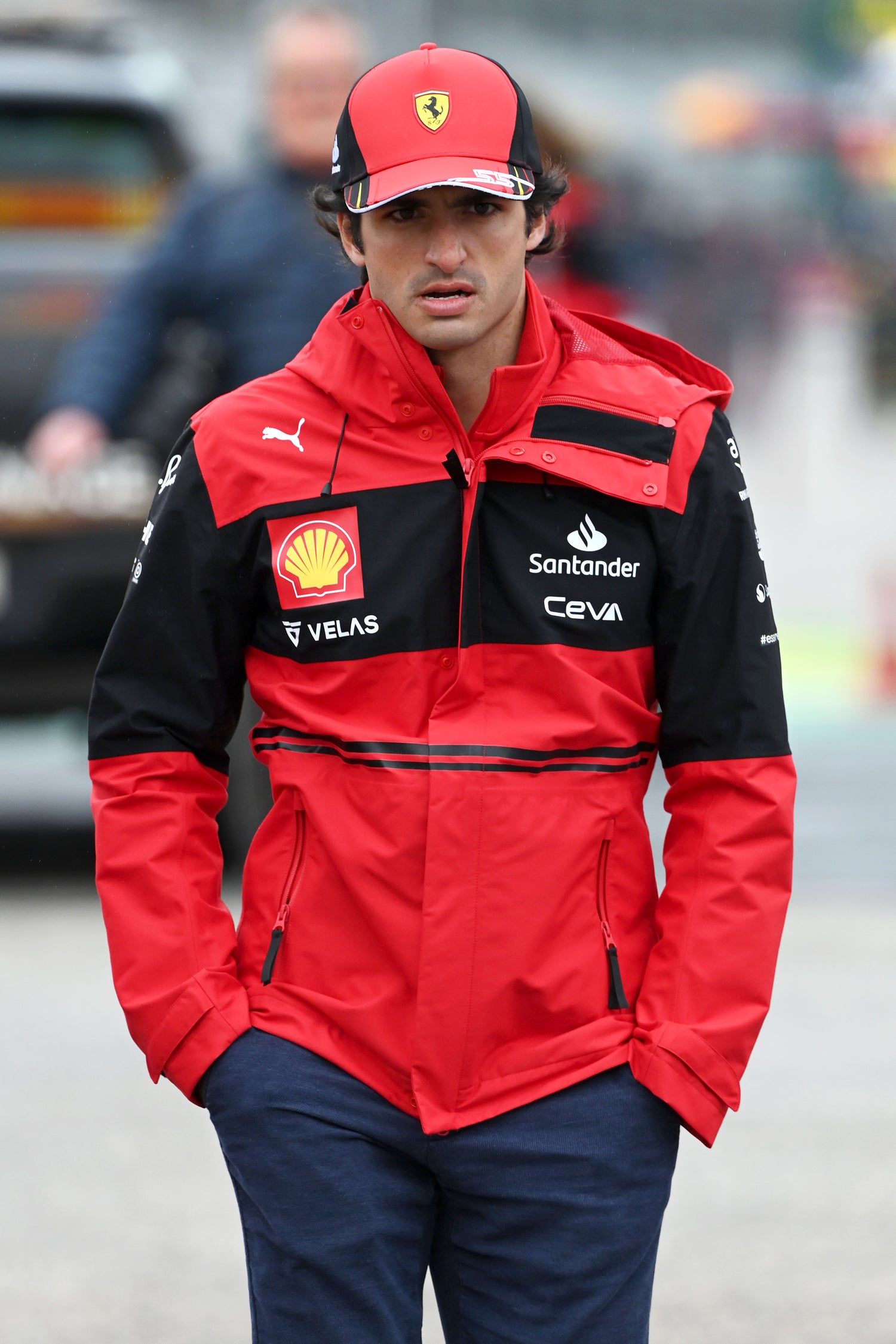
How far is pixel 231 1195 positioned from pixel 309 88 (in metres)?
3.00

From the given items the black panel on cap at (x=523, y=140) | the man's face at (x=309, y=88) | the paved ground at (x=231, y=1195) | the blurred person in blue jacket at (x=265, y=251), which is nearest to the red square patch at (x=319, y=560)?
the black panel on cap at (x=523, y=140)

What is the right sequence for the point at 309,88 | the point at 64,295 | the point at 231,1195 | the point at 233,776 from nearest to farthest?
the point at 231,1195 → the point at 309,88 → the point at 64,295 → the point at 233,776

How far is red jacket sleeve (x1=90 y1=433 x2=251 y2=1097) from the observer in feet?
9.01

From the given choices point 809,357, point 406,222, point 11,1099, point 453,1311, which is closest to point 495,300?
point 406,222

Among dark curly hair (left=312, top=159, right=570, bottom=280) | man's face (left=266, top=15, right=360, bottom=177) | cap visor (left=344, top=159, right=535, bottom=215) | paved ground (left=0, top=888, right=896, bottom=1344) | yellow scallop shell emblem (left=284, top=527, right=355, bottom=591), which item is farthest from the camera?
man's face (left=266, top=15, right=360, bottom=177)

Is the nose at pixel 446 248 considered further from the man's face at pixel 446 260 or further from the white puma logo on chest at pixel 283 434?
the white puma logo on chest at pixel 283 434

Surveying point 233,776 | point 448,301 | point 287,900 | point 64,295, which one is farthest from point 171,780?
point 64,295

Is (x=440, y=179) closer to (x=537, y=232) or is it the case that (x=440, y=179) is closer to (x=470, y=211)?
(x=470, y=211)

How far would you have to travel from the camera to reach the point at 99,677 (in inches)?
112

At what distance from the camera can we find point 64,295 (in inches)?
293

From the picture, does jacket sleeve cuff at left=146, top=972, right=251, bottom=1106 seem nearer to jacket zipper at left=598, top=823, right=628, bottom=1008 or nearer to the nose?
jacket zipper at left=598, top=823, right=628, bottom=1008

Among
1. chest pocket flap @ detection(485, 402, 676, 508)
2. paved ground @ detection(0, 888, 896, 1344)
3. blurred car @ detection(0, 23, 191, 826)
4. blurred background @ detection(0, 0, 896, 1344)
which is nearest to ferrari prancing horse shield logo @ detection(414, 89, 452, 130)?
chest pocket flap @ detection(485, 402, 676, 508)

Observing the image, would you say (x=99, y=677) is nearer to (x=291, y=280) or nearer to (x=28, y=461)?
(x=291, y=280)

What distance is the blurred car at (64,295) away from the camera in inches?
287
